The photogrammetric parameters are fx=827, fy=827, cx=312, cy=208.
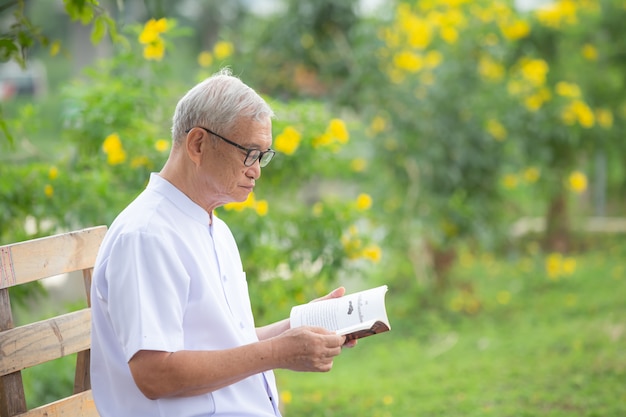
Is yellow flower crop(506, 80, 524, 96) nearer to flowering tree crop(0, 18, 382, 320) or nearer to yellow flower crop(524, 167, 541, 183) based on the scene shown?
yellow flower crop(524, 167, 541, 183)

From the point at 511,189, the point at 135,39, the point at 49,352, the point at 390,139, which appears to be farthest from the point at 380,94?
the point at 49,352

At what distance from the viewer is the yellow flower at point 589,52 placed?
6512 mm

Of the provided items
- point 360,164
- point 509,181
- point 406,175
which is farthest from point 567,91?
point 360,164

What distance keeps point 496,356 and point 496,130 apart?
5.28ft

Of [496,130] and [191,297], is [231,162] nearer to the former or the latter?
[191,297]

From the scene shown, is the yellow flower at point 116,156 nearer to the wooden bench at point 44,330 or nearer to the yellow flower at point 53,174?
the yellow flower at point 53,174

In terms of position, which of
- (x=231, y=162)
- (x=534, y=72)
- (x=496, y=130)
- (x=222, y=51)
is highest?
(x=222, y=51)

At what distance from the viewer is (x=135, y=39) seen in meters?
3.48

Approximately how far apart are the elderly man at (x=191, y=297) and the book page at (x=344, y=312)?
0.37 ft

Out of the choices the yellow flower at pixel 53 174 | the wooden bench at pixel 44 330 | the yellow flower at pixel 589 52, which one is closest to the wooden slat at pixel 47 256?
the wooden bench at pixel 44 330

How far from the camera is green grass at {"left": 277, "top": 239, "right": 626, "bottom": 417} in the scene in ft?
11.9

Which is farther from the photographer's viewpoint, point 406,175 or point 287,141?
point 406,175

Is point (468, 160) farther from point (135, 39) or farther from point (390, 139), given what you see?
point (135, 39)

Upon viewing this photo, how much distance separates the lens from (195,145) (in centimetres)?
177
